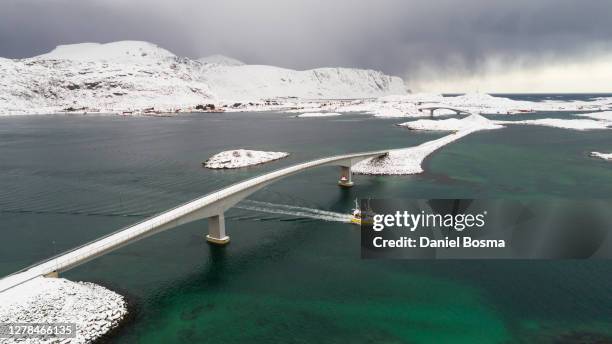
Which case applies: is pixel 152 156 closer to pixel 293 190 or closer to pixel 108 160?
pixel 108 160

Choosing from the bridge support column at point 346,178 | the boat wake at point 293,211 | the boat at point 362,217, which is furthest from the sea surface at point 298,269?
the bridge support column at point 346,178

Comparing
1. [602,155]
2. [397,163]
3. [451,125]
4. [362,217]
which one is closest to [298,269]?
[362,217]

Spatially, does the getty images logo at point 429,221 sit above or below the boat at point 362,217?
below

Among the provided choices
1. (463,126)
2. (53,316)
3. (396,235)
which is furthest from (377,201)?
(463,126)

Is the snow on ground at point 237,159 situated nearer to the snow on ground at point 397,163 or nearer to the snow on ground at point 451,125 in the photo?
the snow on ground at point 397,163

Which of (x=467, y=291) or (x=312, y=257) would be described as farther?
(x=312, y=257)

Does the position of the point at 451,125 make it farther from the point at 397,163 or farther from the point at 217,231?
the point at 217,231
